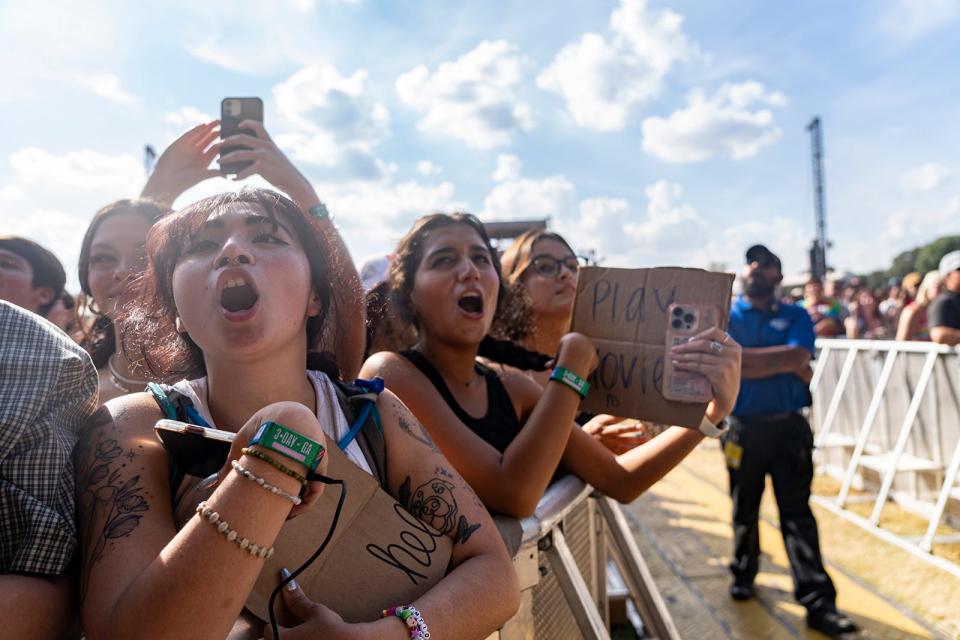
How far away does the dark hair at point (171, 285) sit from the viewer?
1.30 m

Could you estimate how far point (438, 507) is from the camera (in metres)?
1.26

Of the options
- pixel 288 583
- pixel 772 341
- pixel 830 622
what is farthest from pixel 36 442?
pixel 772 341

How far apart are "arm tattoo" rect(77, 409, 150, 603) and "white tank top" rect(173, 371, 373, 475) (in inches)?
6.0

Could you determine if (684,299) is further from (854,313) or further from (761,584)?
(854,313)

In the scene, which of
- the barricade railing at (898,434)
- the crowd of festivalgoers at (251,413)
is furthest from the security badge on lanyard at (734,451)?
the crowd of festivalgoers at (251,413)

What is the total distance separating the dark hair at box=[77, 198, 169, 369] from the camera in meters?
2.21

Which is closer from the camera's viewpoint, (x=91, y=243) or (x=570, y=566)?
(x=570, y=566)

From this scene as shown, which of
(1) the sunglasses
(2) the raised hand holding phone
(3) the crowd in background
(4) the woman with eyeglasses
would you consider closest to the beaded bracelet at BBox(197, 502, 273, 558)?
(4) the woman with eyeglasses

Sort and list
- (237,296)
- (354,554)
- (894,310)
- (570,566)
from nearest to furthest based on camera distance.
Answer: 1. (354,554)
2. (237,296)
3. (570,566)
4. (894,310)

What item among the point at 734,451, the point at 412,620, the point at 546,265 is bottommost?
the point at 734,451

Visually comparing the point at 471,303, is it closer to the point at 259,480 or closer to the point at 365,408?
the point at 365,408

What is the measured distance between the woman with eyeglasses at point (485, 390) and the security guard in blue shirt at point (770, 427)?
227cm

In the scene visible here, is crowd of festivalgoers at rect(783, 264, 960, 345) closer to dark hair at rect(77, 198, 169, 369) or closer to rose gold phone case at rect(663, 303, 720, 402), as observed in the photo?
rose gold phone case at rect(663, 303, 720, 402)

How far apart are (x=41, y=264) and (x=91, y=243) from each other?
1.62ft
